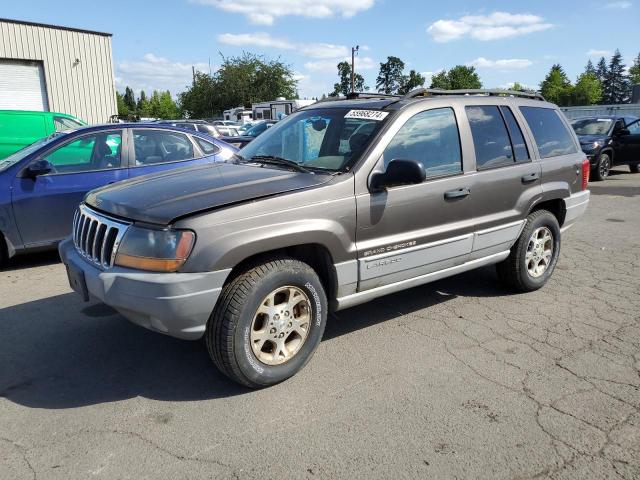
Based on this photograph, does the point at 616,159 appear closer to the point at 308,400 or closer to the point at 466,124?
the point at 466,124

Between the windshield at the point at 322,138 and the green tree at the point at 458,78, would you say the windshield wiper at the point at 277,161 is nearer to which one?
the windshield at the point at 322,138

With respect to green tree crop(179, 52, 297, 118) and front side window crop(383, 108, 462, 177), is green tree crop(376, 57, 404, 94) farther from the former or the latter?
front side window crop(383, 108, 462, 177)

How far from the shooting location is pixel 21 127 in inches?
369

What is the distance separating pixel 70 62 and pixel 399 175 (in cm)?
2172

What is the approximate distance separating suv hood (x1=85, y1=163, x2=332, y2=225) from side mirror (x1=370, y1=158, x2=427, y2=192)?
0.35m

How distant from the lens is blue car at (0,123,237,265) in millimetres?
5594

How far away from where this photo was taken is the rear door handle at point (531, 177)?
4.56 m

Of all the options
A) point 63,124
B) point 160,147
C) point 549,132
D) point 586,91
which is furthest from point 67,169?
point 586,91

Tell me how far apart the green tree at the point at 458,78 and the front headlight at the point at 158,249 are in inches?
3325

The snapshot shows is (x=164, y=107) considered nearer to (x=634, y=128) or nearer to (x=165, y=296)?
(x=634, y=128)

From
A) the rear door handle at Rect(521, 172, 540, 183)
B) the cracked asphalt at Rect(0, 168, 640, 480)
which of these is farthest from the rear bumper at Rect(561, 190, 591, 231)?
the cracked asphalt at Rect(0, 168, 640, 480)

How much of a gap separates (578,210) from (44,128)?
9238 millimetres

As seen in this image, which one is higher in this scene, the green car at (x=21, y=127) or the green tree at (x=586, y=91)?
the green tree at (x=586, y=91)

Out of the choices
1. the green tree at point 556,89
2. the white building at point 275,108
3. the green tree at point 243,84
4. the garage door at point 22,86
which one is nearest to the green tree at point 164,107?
the green tree at point 243,84
